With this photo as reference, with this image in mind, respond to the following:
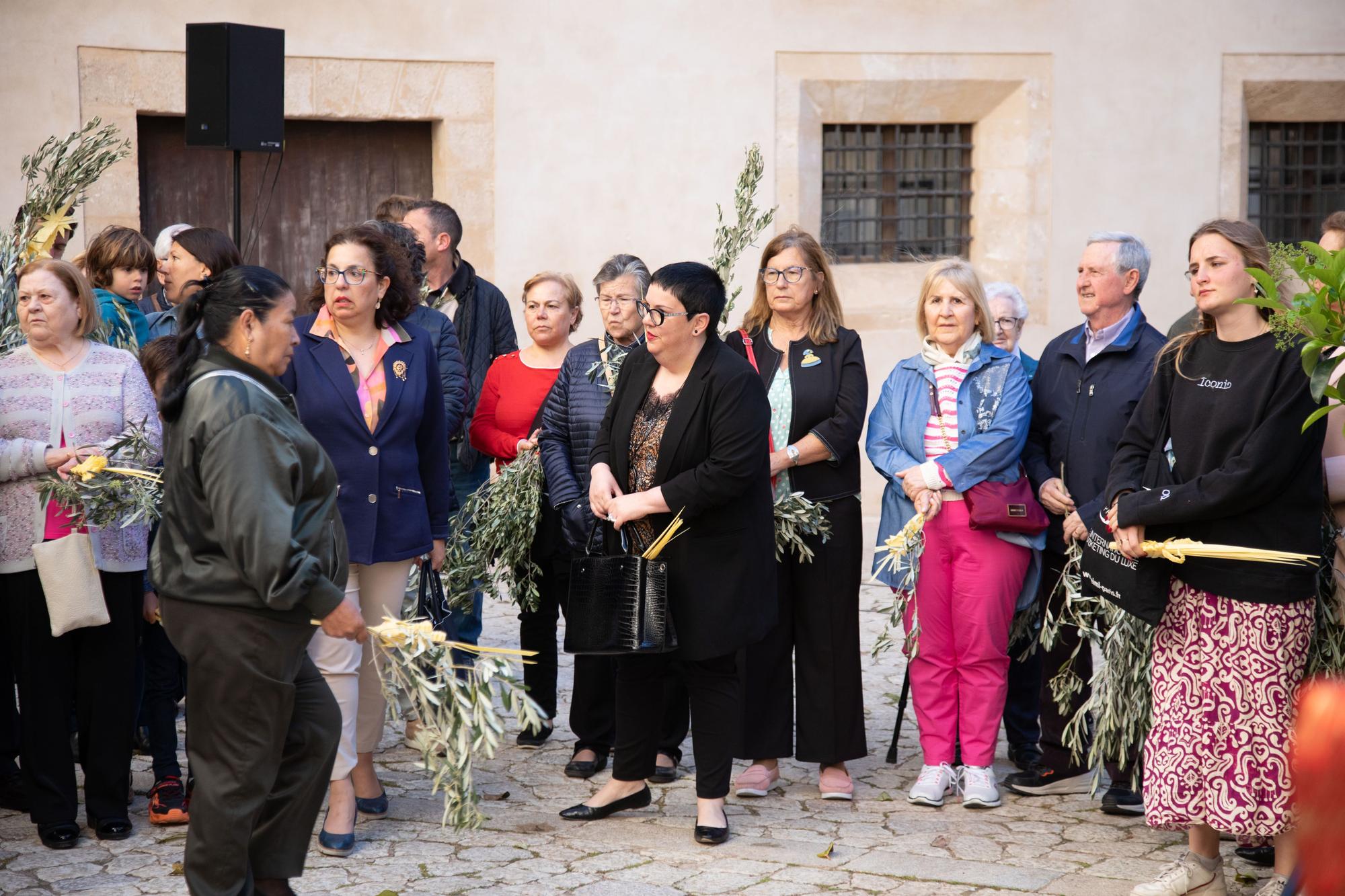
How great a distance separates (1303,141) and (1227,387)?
863 centimetres

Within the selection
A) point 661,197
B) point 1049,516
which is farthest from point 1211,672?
point 661,197

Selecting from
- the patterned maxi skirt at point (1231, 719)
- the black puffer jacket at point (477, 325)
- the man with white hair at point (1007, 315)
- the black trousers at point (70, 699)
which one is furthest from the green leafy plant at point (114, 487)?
the man with white hair at point (1007, 315)

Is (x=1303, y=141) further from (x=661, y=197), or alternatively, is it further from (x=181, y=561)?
(x=181, y=561)

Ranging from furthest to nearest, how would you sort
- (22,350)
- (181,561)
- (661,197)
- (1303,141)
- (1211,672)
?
(1303,141), (661,197), (22,350), (1211,672), (181,561)

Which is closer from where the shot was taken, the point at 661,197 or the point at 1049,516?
the point at 1049,516

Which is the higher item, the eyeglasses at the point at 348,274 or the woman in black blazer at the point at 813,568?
the eyeglasses at the point at 348,274

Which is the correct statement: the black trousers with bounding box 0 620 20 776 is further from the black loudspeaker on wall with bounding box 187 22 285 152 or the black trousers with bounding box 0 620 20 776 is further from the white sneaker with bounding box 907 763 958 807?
the white sneaker with bounding box 907 763 958 807

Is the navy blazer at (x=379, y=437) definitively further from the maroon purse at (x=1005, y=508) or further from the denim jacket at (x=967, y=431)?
the maroon purse at (x=1005, y=508)

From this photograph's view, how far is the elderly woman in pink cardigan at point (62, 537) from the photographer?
5.11 m

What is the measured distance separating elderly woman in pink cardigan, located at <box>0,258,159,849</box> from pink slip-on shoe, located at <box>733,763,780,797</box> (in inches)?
87.4

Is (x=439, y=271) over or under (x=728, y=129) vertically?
under

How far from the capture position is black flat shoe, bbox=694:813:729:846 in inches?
204

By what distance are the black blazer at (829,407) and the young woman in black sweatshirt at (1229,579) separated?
126 centimetres

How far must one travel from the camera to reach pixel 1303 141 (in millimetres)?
12227
